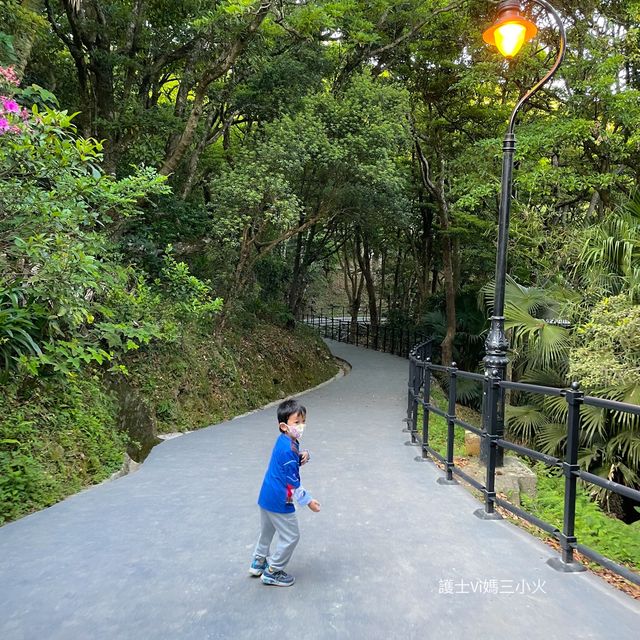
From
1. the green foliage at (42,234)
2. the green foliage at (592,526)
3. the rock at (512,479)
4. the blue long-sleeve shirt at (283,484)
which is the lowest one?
Answer: the green foliage at (592,526)

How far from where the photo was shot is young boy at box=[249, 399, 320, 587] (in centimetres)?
325

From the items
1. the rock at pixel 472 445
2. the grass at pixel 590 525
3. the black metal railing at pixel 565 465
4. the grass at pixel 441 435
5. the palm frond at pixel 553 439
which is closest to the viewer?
the black metal railing at pixel 565 465

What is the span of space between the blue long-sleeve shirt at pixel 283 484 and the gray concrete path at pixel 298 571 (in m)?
0.50

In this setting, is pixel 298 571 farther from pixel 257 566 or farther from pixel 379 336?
pixel 379 336

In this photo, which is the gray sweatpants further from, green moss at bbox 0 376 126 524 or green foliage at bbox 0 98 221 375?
green moss at bbox 0 376 126 524

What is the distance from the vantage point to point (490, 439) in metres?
4.60

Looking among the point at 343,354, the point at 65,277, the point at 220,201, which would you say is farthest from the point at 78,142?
the point at 343,354

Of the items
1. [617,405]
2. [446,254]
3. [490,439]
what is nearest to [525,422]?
[490,439]

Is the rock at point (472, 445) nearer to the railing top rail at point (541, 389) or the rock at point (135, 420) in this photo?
the railing top rail at point (541, 389)

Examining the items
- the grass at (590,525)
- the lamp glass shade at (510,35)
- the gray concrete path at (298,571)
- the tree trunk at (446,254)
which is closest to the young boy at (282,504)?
the gray concrete path at (298,571)

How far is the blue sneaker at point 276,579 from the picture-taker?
3.27 metres

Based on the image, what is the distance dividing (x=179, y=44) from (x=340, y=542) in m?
10.2

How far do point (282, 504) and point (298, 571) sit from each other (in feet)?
1.91

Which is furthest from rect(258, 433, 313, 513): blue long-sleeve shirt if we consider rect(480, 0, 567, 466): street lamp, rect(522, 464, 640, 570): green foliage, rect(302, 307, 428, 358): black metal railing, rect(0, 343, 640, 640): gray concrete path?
rect(302, 307, 428, 358): black metal railing
